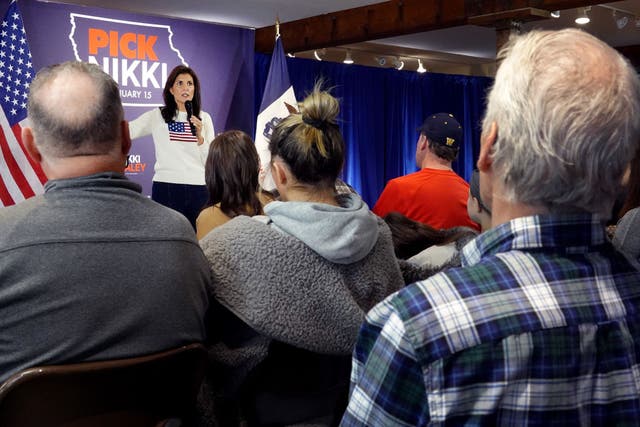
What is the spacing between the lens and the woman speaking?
5016 millimetres

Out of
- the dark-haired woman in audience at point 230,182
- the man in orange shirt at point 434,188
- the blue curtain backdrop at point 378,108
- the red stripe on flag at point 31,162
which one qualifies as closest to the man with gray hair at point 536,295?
the dark-haired woman in audience at point 230,182

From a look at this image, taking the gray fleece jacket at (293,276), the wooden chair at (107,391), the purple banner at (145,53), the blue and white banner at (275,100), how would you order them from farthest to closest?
the blue and white banner at (275,100) → the purple banner at (145,53) → the gray fleece jacket at (293,276) → the wooden chair at (107,391)

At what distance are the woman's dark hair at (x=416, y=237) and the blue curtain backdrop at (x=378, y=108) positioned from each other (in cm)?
521

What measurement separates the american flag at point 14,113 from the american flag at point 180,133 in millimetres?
1016

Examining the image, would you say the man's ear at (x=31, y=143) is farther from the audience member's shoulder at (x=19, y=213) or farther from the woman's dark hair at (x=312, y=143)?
the woman's dark hair at (x=312, y=143)

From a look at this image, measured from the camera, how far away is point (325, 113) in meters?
1.72

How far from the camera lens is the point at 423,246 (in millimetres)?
2178

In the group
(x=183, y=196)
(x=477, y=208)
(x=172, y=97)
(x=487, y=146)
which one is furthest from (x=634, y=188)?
(x=172, y=97)

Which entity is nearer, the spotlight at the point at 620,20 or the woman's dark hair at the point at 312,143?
the woman's dark hair at the point at 312,143

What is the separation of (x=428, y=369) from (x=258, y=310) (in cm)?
82

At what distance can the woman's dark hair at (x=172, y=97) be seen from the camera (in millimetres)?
5070

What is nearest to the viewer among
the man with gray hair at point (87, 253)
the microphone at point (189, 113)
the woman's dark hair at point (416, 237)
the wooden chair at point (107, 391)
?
the wooden chair at point (107, 391)

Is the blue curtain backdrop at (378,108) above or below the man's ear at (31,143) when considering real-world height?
below

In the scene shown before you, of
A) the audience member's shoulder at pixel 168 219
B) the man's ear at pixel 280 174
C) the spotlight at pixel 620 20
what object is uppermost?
the spotlight at pixel 620 20
